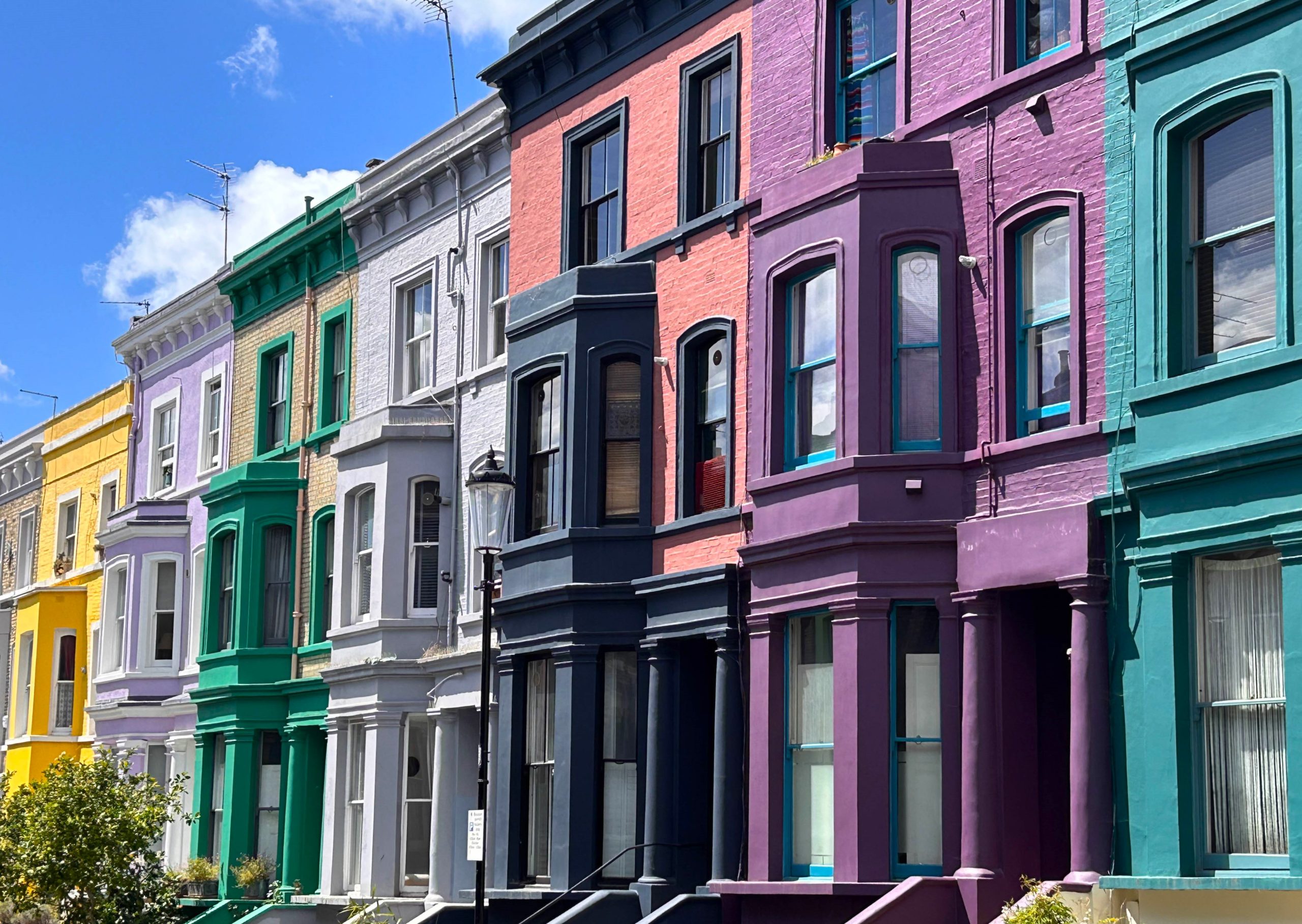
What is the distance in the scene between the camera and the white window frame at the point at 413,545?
30312mm

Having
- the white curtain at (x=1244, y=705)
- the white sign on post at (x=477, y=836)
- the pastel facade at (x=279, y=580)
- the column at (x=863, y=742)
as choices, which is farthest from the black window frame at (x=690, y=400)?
the pastel facade at (x=279, y=580)

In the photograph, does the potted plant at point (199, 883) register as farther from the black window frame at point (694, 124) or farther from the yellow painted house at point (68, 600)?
the black window frame at point (694, 124)

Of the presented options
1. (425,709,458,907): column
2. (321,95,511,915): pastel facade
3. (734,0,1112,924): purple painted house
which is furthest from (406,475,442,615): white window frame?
(734,0,1112,924): purple painted house

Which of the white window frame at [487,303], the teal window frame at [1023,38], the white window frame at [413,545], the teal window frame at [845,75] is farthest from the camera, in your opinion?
the white window frame at [413,545]

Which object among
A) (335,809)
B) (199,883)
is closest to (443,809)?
(335,809)

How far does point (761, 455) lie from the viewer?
72.8ft

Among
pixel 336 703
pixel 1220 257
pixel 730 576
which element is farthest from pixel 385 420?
pixel 1220 257

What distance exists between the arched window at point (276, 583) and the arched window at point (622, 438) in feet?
34.6

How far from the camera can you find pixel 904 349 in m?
20.7

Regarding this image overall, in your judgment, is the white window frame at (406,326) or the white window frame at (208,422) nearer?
the white window frame at (406,326)

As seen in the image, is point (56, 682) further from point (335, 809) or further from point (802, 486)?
point (802, 486)

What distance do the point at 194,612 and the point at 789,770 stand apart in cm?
1931

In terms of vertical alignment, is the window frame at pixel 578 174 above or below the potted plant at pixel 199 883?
above

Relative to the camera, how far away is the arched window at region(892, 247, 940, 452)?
20.5 m
